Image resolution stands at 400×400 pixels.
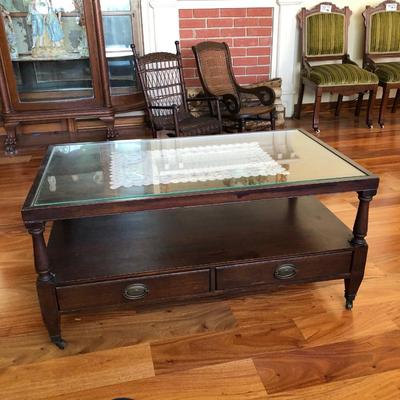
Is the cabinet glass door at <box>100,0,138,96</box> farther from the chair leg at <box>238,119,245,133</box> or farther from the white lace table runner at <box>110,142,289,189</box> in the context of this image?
the white lace table runner at <box>110,142,289,189</box>

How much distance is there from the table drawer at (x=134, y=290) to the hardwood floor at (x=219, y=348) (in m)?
0.17

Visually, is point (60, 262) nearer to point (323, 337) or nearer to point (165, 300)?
point (165, 300)

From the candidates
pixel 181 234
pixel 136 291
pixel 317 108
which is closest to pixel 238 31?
pixel 317 108

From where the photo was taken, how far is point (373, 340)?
1.52m

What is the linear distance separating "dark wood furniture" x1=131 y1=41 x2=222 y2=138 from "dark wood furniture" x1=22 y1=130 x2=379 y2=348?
1.29 meters

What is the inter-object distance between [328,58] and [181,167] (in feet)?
9.87

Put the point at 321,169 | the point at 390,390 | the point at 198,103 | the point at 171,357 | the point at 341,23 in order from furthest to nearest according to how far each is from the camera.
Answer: the point at 341,23 < the point at 198,103 < the point at 321,169 < the point at 171,357 < the point at 390,390

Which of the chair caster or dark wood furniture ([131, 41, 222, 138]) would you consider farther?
dark wood furniture ([131, 41, 222, 138])


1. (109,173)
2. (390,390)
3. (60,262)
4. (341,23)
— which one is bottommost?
(390,390)

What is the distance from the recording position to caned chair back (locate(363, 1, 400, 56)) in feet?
13.3

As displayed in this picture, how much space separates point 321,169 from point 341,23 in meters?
3.00

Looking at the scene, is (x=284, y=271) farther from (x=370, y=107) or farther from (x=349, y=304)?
(x=370, y=107)

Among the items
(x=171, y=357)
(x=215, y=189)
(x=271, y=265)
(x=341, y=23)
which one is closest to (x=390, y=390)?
(x=271, y=265)

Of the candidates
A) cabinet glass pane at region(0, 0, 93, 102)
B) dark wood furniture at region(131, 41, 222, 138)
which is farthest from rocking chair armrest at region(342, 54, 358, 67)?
cabinet glass pane at region(0, 0, 93, 102)
